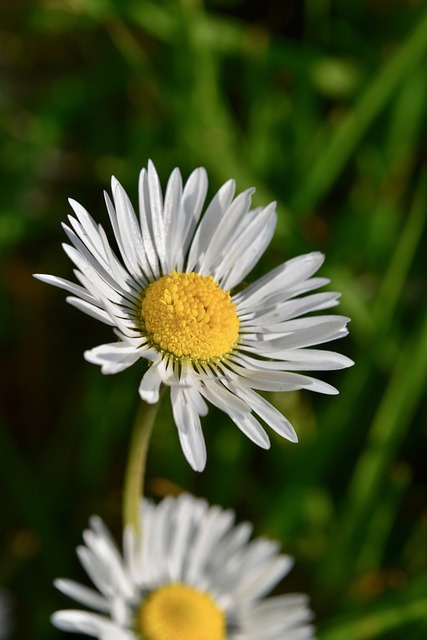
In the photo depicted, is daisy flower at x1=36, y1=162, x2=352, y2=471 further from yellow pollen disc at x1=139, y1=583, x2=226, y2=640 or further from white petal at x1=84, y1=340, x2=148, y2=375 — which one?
yellow pollen disc at x1=139, y1=583, x2=226, y2=640

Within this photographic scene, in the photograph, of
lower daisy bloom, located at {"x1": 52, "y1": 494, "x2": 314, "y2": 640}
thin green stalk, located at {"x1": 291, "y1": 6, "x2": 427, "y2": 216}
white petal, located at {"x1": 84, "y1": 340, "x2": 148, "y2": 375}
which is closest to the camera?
white petal, located at {"x1": 84, "y1": 340, "x2": 148, "y2": 375}

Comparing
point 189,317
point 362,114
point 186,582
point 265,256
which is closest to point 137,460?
point 189,317

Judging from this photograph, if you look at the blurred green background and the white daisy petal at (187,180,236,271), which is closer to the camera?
the white daisy petal at (187,180,236,271)

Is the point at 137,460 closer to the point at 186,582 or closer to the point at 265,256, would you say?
the point at 186,582

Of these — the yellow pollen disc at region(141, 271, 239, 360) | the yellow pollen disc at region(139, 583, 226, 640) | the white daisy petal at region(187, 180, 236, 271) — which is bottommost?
the yellow pollen disc at region(139, 583, 226, 640)

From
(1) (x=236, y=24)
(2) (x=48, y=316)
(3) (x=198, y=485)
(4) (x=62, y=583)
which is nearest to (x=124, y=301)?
(4) (x=62, y=583)

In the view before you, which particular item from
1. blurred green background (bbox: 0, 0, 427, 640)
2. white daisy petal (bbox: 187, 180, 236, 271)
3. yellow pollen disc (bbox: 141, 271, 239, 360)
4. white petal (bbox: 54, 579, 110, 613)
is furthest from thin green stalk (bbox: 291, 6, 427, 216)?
white petal (bbox: 54, 579, 110, 613)

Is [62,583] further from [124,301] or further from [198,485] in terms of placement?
[198,485]
